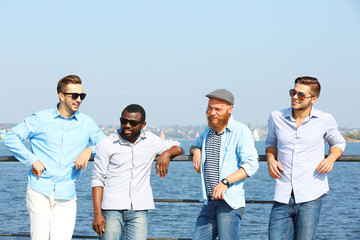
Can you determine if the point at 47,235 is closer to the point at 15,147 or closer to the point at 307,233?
the point at 15,147

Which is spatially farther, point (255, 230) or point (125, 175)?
point (255, 230)

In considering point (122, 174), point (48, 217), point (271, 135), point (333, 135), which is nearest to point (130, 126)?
point (122, 174)

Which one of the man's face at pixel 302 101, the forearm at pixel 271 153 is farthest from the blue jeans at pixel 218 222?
Answer: the man's face at pixel 302 101

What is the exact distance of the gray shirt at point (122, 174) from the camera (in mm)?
4574

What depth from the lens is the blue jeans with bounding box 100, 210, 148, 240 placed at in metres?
4.54

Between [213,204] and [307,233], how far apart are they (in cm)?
82

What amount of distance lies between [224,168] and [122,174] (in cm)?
83

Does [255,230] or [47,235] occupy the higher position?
[47,235]

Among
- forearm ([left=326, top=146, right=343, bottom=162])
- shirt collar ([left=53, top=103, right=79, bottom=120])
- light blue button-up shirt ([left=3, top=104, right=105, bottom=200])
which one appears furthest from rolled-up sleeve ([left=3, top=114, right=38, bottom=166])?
forearm ([left=326, top=146, right=343, bottom=162])

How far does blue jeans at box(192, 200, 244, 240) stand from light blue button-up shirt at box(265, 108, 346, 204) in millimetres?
443

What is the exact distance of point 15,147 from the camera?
4875 mm

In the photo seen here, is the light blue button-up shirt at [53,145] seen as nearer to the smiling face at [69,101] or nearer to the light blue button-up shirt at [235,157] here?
the smiling face at [69,101]

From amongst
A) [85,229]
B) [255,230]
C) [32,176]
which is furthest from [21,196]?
[32,176]

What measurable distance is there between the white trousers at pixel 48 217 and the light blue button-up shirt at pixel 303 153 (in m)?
1.81
